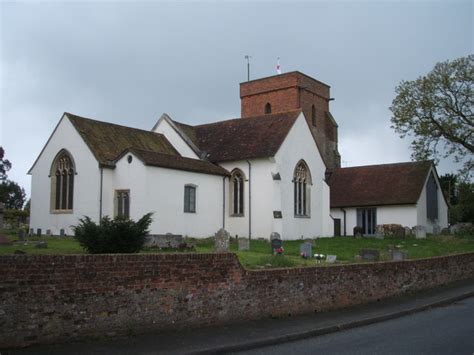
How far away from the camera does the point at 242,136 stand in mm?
39750

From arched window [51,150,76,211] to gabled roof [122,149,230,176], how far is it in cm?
453

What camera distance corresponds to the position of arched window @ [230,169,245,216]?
3725cm

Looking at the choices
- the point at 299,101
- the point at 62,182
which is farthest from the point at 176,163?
the point at 299,101

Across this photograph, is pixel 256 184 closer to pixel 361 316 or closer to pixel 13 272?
pixel 361 316

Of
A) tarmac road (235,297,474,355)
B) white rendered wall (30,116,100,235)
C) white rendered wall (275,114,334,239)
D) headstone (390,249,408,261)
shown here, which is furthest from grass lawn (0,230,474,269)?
tarmac road (235,297,474,355)

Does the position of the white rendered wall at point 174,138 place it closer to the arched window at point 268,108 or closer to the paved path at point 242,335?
the arched window at point 268,108

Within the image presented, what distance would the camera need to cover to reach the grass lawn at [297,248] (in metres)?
18.1

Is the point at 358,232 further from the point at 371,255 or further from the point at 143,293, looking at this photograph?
the point at 143,293

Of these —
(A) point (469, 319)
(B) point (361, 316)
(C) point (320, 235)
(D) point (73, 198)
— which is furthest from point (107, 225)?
(C) point (320, 235)

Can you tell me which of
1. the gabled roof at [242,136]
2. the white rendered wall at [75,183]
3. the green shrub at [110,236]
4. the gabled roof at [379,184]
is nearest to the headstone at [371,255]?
the green shrub at [110,236]

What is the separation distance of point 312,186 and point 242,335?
2899 cm

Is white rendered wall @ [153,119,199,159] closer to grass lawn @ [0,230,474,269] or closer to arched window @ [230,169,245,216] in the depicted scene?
arched window @ [230,169,245,216]

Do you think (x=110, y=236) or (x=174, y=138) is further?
(x=174, y=138)

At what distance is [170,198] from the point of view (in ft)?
104
